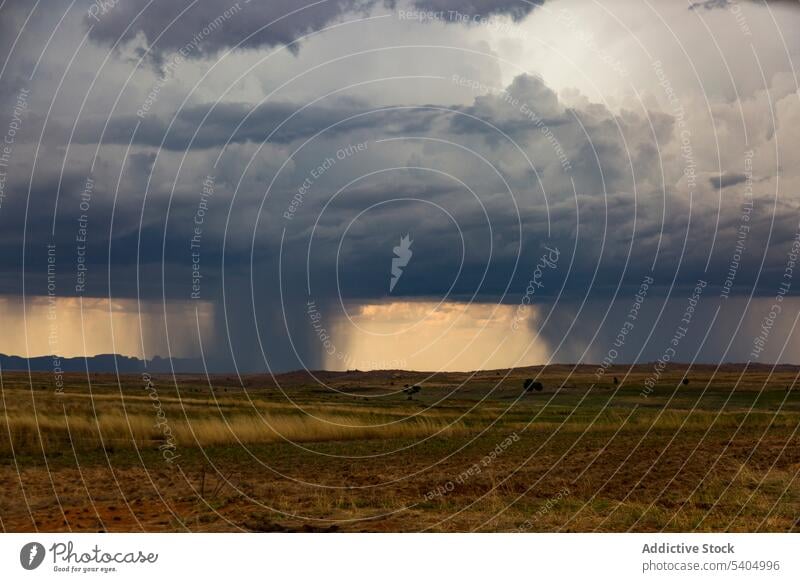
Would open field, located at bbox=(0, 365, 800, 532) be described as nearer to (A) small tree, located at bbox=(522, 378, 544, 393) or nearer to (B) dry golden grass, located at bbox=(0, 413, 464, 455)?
(B) dry golden grass, located at bbox=(0, 413, 464, 455)

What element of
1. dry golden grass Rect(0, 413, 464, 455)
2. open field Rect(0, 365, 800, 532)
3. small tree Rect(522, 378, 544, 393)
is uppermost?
small tree Rect(522, 378, 544, 393)

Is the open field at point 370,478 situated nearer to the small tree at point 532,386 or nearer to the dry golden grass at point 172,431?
the dry golden grass at point 172,431

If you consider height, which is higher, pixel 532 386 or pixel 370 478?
pixel 532 386

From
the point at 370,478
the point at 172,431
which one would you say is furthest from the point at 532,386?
the point at 370,478

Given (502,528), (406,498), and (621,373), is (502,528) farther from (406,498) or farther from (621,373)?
(621,373)

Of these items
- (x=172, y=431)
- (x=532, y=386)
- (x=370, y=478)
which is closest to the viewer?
(x=370, y=478)

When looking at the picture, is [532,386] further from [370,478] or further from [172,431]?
[370,478]

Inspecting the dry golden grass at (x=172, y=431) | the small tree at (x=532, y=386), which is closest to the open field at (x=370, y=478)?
the dry golden grass at (x=172, y=431)

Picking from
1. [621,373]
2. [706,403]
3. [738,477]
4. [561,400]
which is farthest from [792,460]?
[621,373]

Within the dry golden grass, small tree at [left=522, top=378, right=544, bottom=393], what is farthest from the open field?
small tree at [left=522, top=378, right=544, bottom=393]

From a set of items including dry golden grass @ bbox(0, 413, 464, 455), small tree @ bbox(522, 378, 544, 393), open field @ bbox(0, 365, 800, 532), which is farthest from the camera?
small tree @ bbox(522, 378, 544, 393)

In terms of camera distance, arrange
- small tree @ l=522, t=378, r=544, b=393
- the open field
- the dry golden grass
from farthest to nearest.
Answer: small tree @ l=522, t=378, r=544, b=393 < the dry golden grass < the open field
